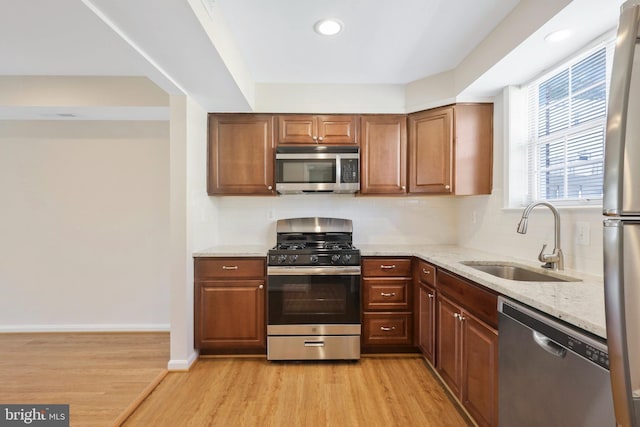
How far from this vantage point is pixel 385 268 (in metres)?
2.47

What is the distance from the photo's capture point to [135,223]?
2.98m

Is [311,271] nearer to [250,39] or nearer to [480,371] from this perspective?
[480,371]

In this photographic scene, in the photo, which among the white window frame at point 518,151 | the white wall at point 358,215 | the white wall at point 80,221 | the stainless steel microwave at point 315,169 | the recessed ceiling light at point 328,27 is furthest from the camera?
the white wall at point 358,215

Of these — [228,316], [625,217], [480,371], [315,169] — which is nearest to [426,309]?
[480,371]

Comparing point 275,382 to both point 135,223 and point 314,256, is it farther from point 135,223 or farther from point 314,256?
point 135,223

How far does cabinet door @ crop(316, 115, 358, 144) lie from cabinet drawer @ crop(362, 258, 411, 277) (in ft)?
3.74

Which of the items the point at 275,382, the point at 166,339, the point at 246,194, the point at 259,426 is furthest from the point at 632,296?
the point at 166,339

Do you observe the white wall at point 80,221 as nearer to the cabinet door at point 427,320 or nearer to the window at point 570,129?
the cabinet door at point 427,320

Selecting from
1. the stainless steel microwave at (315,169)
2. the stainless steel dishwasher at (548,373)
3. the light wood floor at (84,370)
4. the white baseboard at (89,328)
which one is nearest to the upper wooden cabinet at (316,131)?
the stainless steel microwave at (315,169)

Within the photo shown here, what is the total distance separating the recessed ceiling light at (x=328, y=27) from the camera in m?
1.82

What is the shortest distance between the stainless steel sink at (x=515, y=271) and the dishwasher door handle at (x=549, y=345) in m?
0.71

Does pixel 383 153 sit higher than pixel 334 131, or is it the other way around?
pixel 334 131

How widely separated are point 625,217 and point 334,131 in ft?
7.53

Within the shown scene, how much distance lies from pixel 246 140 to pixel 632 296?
105 inches
